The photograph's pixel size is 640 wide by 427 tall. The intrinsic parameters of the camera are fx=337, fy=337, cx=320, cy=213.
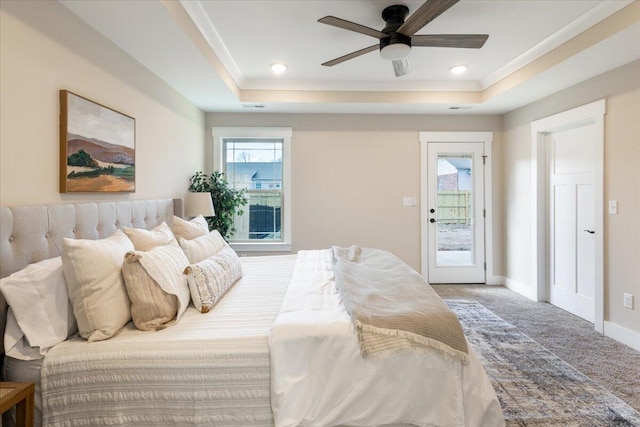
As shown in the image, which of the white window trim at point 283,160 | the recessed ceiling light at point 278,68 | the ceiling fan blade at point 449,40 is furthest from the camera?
the white window trim at point 283,160

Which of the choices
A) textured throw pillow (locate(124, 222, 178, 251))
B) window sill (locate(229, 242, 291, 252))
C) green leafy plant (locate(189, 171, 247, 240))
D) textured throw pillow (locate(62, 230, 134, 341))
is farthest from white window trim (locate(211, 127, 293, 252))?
textured throw pillow (locate(62, 230, 134, 341))

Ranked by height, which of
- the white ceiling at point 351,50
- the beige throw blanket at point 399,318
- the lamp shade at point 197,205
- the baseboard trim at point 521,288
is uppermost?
the white ceiling at point 351,50

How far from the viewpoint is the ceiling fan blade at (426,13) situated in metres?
1.79

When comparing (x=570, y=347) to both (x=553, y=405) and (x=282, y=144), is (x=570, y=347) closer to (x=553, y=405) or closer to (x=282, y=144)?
(x=553, y=405)

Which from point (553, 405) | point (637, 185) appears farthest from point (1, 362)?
point (637, 185)

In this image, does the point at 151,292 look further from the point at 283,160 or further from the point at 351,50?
the point at 283,160

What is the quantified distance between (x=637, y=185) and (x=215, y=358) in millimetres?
3464

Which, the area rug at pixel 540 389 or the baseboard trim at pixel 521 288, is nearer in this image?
the area rug at pixel 540 389

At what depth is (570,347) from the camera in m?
2.80

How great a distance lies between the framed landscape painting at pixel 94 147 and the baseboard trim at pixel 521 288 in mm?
4446

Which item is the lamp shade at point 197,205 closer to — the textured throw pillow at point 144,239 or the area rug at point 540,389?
the textured throw pillow at point 144,239

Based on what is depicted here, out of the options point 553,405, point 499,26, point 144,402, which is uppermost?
point 499,26

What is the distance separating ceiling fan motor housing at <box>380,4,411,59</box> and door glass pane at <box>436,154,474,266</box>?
8.52ft

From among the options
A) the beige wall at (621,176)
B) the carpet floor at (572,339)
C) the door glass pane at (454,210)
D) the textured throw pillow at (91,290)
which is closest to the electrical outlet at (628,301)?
the beige wall at (621,176)
